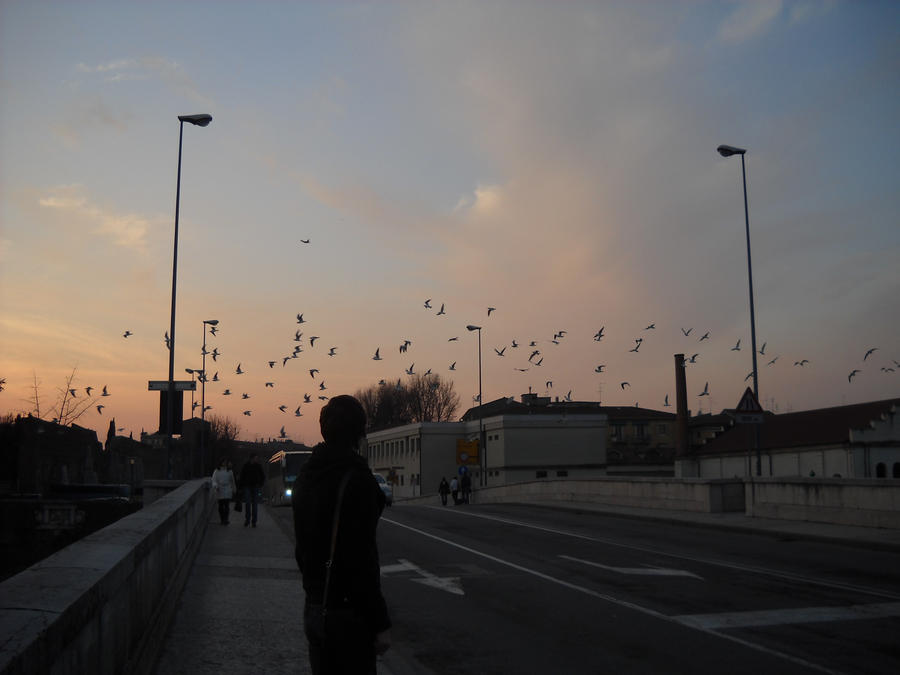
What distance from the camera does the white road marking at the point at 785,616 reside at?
→ 9578mm

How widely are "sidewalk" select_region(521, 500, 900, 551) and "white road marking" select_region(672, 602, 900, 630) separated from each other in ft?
24.1

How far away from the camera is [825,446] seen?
215ft

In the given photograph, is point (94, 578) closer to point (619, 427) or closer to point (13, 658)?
point (13, 658)

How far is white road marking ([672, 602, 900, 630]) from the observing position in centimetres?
958

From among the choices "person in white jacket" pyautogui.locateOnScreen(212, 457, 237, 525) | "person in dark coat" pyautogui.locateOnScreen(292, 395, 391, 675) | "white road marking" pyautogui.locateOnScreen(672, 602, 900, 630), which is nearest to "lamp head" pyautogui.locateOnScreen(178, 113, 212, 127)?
"person in white jacket" pyautogui.locateOnScreen(212, 457, 237, 525)

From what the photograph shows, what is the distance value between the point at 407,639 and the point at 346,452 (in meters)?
5.72

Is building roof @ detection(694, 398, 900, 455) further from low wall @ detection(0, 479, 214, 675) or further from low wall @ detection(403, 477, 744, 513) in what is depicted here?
low wall @ detection(0, 479, 214, 675)

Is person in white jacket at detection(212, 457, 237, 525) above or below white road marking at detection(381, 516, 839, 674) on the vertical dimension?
above

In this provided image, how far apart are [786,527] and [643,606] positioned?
40.0ft

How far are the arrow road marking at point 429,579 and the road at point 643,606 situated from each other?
0.03m

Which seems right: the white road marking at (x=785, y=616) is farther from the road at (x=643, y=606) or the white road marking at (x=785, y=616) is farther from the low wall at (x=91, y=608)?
the low wall at (x=91, y=608)

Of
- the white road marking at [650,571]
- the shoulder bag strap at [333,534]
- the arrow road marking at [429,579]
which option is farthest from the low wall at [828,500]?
the shoulder bag strap at [333,534]

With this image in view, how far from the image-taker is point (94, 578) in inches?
179

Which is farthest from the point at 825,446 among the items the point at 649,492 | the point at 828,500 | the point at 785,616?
the point at 785,616
